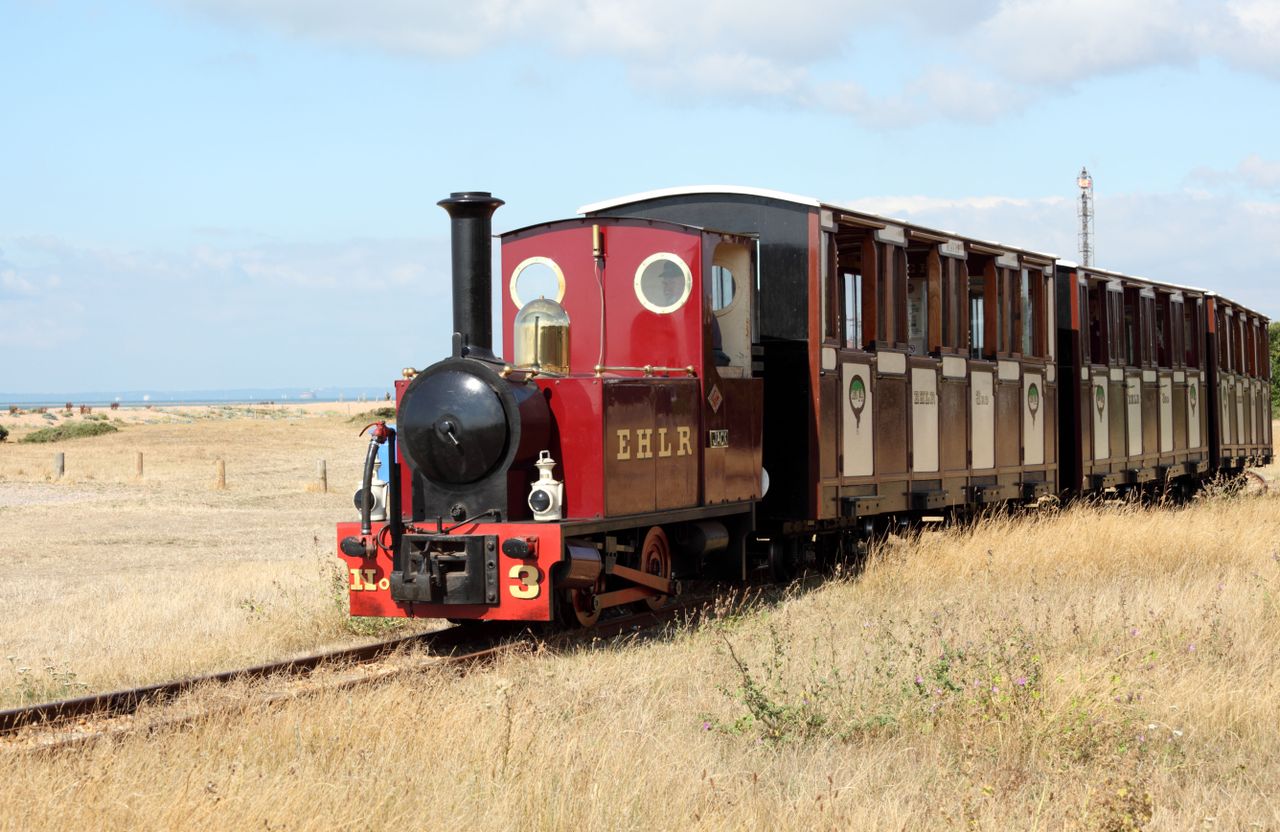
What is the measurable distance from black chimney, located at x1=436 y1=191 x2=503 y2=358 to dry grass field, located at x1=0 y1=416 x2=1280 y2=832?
227 cm

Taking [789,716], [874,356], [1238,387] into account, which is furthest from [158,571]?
[1238,387]

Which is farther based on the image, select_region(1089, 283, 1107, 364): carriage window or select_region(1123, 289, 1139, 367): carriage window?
select_region(1123, 289, 1139, 367): carriage window

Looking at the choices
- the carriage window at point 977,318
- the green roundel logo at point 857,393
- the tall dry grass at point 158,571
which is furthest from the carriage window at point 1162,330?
the tall dry grass at point 158,571

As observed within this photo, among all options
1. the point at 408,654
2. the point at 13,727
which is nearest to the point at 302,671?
the point at 408,654

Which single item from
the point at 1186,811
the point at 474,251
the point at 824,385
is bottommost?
the point at 1186,811

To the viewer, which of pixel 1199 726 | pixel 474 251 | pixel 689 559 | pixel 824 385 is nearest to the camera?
pixel 1199 726

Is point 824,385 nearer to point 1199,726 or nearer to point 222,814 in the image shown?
point 1199,726

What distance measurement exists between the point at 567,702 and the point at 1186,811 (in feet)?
10.4

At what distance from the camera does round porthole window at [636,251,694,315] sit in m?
10.4

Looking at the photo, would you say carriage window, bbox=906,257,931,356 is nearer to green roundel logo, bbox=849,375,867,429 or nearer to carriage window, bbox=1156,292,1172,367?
green roundel logo, bbox=849,375,867,429

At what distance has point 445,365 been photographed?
9398 mm

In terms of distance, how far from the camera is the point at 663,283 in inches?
415

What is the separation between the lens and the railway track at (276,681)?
7121mm

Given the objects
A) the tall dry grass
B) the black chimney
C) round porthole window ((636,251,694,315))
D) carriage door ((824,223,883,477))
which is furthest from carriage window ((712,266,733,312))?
the tall dry grass
